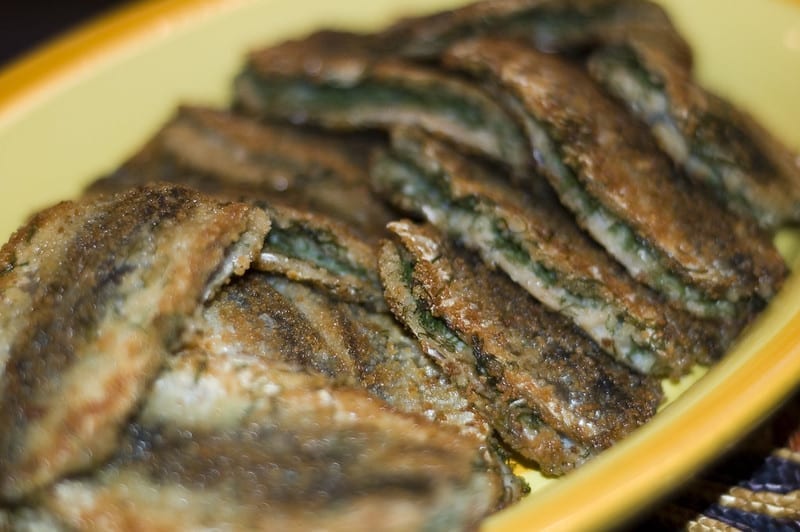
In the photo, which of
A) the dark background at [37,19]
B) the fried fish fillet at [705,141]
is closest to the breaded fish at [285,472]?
the fried fish fillet at [705,141]

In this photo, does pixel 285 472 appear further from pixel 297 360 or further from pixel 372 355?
pixel 372 355

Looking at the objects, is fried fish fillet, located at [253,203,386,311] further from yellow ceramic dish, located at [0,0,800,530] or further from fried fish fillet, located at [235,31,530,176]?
yellow ceramic dish, located at [0,0,800,530]

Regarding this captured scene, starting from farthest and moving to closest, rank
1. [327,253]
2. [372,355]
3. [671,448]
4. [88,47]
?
[88,47]
[327,253]
[372,355]
[671,448]

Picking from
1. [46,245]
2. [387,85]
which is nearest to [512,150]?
[387,85]

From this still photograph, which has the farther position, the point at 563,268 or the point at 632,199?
the point at 632,199

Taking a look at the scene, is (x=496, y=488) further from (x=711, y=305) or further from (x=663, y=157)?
(x=663, y=157)

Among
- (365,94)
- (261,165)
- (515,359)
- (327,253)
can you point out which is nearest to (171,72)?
(261,165)
